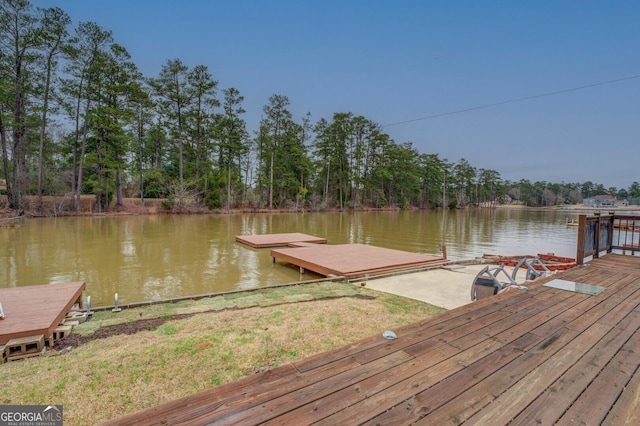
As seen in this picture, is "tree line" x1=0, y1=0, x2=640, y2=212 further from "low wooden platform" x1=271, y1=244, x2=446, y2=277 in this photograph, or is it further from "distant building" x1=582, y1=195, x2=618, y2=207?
"distant building" x1=582, y1=195, x2=618, y2=207

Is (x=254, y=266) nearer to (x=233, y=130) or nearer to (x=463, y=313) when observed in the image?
(x=463, y=313)

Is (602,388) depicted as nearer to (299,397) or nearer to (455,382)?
(455,382)

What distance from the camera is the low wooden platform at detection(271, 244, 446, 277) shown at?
241 inches

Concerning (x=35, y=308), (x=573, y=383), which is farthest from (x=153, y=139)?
(x=573, y=383)

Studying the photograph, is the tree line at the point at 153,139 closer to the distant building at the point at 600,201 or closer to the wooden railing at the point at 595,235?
the wooden railing at the point at 595,235

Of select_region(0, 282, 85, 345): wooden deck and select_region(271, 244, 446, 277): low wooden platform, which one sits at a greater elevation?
select_region(0, 282, 85, 345): wooden deck

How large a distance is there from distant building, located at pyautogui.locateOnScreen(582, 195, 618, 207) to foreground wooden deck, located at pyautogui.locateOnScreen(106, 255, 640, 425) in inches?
3423

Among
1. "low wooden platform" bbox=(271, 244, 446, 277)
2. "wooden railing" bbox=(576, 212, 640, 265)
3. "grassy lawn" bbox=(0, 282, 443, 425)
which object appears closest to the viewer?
"grassy lawn" bbox=(0, 282, 443, 425)

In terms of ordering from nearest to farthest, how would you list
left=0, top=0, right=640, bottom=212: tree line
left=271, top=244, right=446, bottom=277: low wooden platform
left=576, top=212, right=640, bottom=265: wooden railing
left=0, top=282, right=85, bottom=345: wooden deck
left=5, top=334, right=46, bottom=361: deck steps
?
left=5, top=334, right=46, bottom=361: deck steps
left=0, top=282, right=85, bottom=345: wooden deck
left=576, top=212, right=640, bottom=265: wooden railing
left=271, top=244, right=446, bottom=277: low wooden platform
left=0, top=0, right=640, bottom=212: tree line

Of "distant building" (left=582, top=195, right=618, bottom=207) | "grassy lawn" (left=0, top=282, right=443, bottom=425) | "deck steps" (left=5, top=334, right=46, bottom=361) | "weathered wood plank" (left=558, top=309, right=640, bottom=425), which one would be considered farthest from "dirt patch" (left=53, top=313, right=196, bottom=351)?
"distant building" (left=582, top=195, right=618, bottom=207)

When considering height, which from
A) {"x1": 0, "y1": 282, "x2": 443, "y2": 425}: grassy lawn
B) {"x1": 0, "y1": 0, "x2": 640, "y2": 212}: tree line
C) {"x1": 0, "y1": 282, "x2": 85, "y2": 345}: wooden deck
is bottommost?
{"x1": 0, "y1": 282, "x2": 443, "y2": 425}: grassy lawn

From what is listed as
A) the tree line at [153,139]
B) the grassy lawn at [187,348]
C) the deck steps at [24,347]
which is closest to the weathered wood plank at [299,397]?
the grassy lawn at [187,348]

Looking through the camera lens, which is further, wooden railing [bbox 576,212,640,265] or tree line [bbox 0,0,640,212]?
tree line [bbox 0,0,640,212]

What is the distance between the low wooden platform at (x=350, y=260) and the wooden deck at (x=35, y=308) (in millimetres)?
3935
